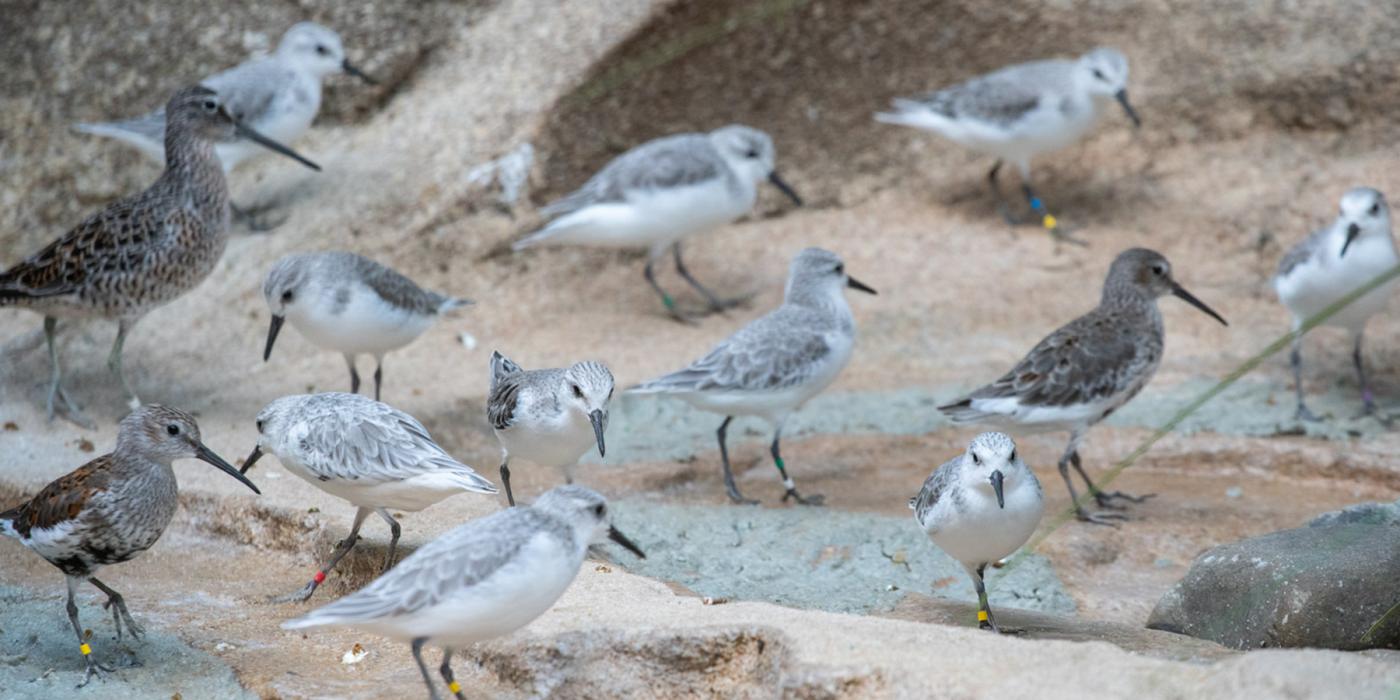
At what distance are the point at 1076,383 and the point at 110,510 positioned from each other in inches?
160

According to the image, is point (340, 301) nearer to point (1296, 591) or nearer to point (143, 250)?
point (143, 250)

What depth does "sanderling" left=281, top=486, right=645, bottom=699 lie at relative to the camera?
4109 mm

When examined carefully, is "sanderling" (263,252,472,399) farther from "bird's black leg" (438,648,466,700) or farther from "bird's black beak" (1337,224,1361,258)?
"bird's black beak" (1337,224,1361,258)

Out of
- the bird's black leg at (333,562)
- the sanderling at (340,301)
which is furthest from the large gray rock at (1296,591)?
the sanderling at (340,301)

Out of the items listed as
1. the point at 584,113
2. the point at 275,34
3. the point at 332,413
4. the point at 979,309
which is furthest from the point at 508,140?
the point at 332,413

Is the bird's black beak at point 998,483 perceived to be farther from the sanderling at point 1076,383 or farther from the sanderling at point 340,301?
the sanderling at point 340,301

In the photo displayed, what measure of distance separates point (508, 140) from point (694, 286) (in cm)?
151

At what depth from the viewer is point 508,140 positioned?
9422 mm

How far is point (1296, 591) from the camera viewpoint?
4938 mm

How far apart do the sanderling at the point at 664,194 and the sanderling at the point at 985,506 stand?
3930 millimetres

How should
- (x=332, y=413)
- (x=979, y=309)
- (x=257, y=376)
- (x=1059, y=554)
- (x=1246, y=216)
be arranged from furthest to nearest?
1. (x=1246, y=216)
2. (x=979, y=309)
3. (x=257, y=376)
4. (x=1059, y=554)
5. (x=332, y=413)

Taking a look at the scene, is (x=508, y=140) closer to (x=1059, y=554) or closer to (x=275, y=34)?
(x=275, y=34)

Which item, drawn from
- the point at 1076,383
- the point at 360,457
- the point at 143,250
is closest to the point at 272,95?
the point at 143,250

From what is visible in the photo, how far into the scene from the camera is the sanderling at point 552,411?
5723 mm
